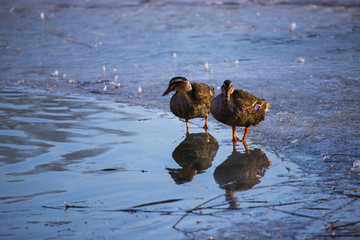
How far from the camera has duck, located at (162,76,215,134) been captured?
280 inches

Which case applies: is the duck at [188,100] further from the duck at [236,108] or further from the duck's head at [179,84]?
the duck at [236,108]

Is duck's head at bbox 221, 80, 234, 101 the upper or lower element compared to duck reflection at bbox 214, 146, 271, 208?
upper

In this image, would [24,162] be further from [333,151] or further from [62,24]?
[62,24]

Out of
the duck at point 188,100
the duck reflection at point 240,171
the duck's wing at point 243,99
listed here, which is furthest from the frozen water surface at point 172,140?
the duck's wing at point 243,99

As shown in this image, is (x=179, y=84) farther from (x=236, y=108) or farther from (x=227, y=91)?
(x=236, y=108)

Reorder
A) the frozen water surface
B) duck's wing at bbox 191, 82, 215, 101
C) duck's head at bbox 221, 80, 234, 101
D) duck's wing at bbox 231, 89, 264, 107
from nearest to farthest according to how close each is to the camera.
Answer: the frozen water surface, duck's head at bbox 221, 80, 234, 101, duck's wing at bbox 231, 89, 264, 107, duck's wing at bbox 191, 82, 215, 101

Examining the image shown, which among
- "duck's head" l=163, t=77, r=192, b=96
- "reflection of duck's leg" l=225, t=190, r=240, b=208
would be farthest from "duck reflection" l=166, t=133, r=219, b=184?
"duck's head" l=163, t=77, r=192, b=96

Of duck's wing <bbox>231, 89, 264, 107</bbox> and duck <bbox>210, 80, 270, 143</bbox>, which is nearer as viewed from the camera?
duck <bbox>210, 80, 270, 143</bbox>

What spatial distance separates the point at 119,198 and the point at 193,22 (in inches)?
528

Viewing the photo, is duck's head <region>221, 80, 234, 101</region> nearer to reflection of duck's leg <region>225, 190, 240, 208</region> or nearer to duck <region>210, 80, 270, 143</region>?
duck <region>210, 80, 270, 143</region>

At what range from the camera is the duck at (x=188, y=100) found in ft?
23.3

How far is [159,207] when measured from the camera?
4.26 metres

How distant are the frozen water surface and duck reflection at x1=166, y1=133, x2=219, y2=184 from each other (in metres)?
0.02

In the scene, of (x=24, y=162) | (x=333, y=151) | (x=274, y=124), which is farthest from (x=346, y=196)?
(x=24, y=162)
